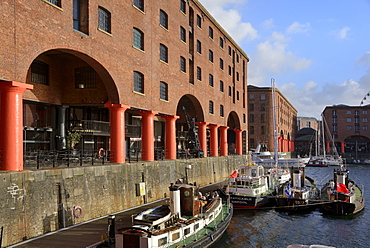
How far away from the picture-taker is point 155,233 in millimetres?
15430

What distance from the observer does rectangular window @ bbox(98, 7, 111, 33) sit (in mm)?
26000

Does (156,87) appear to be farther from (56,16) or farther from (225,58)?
(225,58)

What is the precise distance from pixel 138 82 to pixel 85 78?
503 cm

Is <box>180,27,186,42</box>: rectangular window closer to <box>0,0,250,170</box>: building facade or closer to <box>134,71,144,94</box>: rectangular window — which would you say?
<box>0,0,250,170</box>: building facade

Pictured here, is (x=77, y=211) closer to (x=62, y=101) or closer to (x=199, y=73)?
(x=62, y=101)

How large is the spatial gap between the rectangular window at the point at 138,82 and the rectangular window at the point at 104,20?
4.87 meters

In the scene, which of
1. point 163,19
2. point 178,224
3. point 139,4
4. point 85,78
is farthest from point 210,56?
point 178,224

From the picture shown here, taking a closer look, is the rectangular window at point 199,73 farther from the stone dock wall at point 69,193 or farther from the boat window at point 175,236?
the boat window at point 175,236

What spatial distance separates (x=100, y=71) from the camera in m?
26.3

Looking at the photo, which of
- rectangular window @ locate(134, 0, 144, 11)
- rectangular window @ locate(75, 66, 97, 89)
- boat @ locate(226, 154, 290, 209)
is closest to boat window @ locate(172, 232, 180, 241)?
boat @ locate(226, 154, 290, 209)

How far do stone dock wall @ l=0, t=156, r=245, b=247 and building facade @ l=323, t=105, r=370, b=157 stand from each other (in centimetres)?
9953

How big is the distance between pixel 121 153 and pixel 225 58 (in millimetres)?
32272

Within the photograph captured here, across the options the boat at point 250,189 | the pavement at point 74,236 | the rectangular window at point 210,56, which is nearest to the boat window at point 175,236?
the pavement at point 74,236

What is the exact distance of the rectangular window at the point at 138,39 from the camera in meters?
30.4
